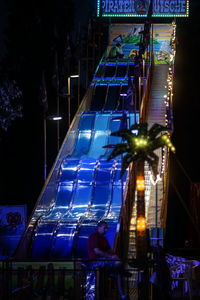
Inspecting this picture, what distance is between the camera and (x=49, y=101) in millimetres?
42250

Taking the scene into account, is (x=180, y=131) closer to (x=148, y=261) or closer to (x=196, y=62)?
(x=196, y=62)

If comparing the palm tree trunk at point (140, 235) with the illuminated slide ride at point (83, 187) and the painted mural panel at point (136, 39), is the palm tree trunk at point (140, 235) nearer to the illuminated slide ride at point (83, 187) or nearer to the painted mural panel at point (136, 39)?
the illuminated slide ride at point (83, 187)

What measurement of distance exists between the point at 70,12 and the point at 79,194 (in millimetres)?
30690

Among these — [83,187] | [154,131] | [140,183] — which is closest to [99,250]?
[140,183]

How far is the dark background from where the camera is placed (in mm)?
31125

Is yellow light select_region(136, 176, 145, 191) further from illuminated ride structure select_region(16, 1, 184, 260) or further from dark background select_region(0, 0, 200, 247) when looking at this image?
dark background select_region(0, 0, 200, 247)

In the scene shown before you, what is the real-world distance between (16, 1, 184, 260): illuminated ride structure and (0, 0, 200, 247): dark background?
10.4 feet

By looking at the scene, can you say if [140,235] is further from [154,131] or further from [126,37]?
[126,37]

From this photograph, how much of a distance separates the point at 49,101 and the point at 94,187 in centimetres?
2196

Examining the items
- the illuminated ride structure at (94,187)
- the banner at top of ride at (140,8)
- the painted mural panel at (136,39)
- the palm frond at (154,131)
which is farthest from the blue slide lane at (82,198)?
the banner at top of ride at (140,8)

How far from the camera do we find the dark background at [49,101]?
102ft

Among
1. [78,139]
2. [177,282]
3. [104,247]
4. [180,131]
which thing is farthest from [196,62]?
[104,247]

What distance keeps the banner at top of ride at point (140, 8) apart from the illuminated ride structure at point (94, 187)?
1228 centimetres

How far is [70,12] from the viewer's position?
48.5 meters
